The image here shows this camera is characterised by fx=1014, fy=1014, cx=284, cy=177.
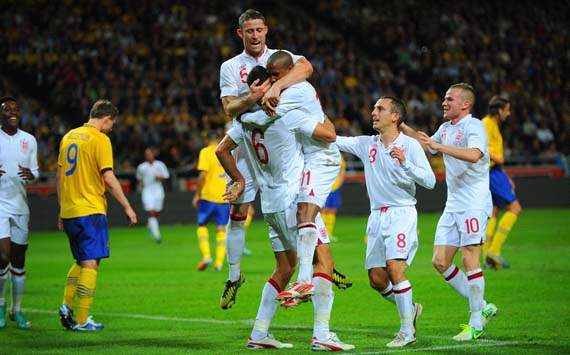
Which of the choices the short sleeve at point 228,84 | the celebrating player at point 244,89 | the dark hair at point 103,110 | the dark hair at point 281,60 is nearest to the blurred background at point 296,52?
the dark hair at point 103,110

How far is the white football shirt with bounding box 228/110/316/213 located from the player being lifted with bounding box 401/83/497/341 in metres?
1.42

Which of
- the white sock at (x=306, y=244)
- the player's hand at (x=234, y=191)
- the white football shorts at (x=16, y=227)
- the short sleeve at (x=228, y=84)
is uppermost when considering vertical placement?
the short sleeve at (x=228, y=84)

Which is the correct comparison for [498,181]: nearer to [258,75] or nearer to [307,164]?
[307,164]

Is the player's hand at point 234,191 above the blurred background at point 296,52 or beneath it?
beneath

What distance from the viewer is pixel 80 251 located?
11.3 m

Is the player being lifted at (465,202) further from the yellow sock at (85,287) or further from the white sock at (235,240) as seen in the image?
A: the yellow sock at (85,287)


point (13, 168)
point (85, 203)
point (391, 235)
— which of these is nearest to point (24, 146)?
point (13, 168)

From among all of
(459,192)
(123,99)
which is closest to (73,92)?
(123,99)

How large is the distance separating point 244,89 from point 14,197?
3.67 meters

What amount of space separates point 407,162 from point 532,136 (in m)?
26.3

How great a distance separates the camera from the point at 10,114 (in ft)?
40.0

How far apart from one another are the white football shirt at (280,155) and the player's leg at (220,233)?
8.82m

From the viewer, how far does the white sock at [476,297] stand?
33.0 feet

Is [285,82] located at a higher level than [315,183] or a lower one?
higher
